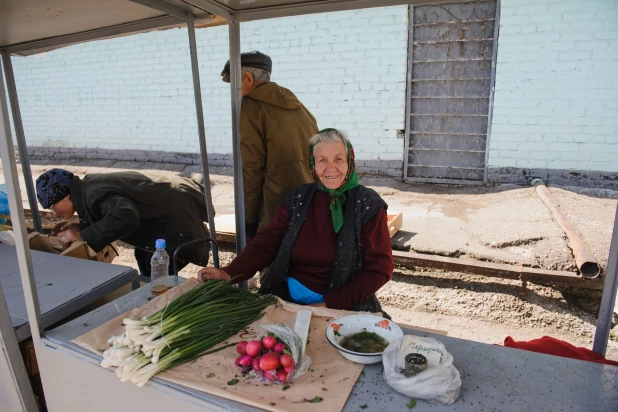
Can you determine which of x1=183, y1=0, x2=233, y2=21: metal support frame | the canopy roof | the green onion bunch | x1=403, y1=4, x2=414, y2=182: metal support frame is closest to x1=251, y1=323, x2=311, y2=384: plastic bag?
the green onion bunch

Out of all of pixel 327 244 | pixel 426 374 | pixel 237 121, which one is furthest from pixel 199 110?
pixel 426 374

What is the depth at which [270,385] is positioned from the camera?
4.31 ft

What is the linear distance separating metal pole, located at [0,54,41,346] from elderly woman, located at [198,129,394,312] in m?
0.69

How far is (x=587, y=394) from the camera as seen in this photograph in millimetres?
1307

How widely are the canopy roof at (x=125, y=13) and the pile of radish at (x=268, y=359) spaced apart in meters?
1.84

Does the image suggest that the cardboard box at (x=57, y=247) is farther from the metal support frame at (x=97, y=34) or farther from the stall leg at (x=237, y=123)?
the metal support frame at (x=97, y=34)

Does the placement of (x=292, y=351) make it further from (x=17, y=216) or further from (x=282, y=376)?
(x=17, y=216)

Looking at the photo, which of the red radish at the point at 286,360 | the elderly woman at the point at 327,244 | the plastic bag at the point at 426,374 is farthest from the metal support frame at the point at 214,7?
the plastic bag at the point at 426,374

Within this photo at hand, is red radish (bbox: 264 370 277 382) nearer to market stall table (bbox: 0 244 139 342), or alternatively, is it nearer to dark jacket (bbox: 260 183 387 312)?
dark jacket (bbox: 260 183 387 312)

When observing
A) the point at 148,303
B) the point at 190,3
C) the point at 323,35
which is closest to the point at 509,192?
the point at 323,35

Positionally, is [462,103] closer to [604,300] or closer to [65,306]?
[604,300]

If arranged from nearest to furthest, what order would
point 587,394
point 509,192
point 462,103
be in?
1. point 587,394
2. point 509,192
3. point 462,103

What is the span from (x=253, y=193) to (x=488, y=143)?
5.30 m

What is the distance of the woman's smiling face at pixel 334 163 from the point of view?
7.35ft
